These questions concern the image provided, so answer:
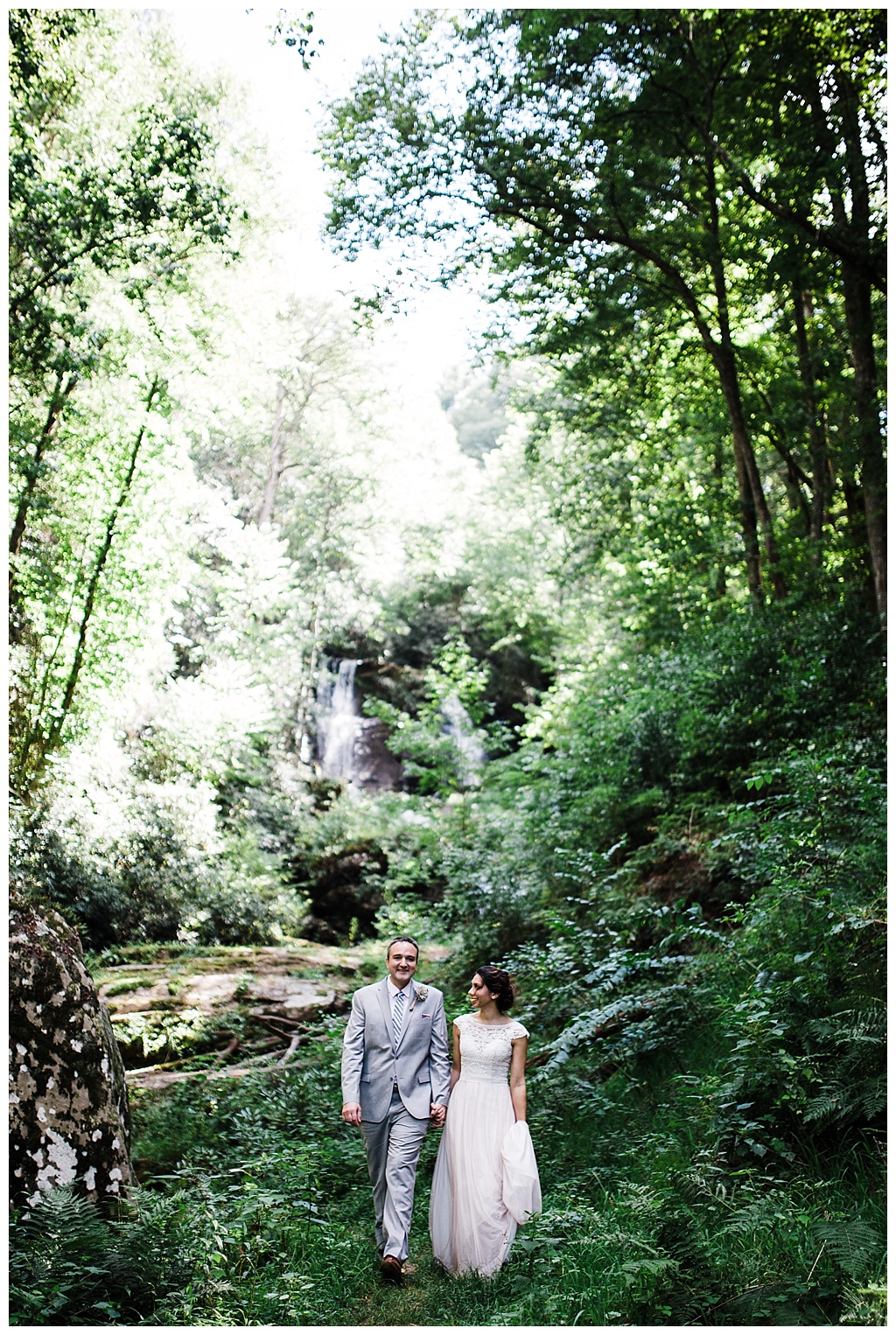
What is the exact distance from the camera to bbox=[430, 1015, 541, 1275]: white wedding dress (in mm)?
4098

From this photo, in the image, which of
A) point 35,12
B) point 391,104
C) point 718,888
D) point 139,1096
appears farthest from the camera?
point 391,104

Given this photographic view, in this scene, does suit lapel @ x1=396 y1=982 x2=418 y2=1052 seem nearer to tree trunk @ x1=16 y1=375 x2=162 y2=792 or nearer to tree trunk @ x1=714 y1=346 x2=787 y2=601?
tree trunk @ x1=714 y1=346 x2=787 y2=601

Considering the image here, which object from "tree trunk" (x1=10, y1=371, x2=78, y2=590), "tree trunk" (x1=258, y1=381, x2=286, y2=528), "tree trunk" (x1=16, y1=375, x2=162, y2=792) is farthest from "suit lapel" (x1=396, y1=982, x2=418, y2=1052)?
"tree trunk" (x1=258, y1=381, x2=286, y2=528)

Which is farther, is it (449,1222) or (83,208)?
(83,208)

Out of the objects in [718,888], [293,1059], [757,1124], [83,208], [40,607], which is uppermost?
[83,208]

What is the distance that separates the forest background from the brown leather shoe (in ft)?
0.29

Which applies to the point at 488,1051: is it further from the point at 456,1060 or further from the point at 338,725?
the point at 338,725

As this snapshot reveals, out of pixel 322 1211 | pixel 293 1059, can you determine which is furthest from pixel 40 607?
pixel 322 1211

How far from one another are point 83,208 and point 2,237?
4057 mm

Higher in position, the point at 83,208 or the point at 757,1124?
the point at 83,208

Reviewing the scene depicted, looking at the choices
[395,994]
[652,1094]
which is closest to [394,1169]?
[395,994]

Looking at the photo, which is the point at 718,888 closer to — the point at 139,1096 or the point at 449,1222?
the point at 449,1222

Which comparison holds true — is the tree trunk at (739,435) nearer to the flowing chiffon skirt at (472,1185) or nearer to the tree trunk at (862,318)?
the tree trunk at (862,318)

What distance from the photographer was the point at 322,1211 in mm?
4766
